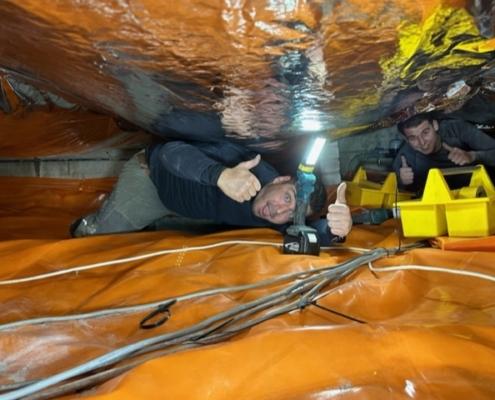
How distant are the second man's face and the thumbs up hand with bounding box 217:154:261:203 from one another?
96 centimetres

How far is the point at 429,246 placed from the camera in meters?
1.35

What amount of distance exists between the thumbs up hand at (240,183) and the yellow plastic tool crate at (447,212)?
0.46m

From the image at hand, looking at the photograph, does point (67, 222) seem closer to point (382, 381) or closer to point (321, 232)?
point (321, 232)

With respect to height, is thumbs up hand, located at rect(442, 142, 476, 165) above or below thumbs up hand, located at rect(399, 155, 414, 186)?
above

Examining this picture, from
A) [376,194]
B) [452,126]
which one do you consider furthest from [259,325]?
[452,126]

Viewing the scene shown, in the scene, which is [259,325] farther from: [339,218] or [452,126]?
[452,126]

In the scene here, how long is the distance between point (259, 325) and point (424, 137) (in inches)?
56.6

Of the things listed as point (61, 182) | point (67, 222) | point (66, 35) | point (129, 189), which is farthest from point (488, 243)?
point (61, 182)

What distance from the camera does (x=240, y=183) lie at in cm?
139

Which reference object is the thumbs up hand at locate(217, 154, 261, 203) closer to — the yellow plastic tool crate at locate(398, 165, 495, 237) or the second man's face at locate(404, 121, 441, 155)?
the yellow plastic tool crate at locate(398, 165, 495, 237)

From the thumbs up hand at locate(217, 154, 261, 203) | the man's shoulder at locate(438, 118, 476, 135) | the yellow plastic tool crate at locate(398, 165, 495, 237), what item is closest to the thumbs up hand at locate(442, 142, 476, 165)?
the man's shoulder at locate(438, 118, 476, 135)

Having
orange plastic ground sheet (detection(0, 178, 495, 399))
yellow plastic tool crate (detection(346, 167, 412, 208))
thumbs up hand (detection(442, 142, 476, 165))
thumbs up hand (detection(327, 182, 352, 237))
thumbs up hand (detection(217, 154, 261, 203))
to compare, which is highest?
thumbs up hand (detection(442, 142, 476, 165))

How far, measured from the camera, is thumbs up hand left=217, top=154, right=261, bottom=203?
1.39 m

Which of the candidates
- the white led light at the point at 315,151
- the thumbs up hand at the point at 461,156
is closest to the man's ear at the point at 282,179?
the white led light at the point at 315,151
